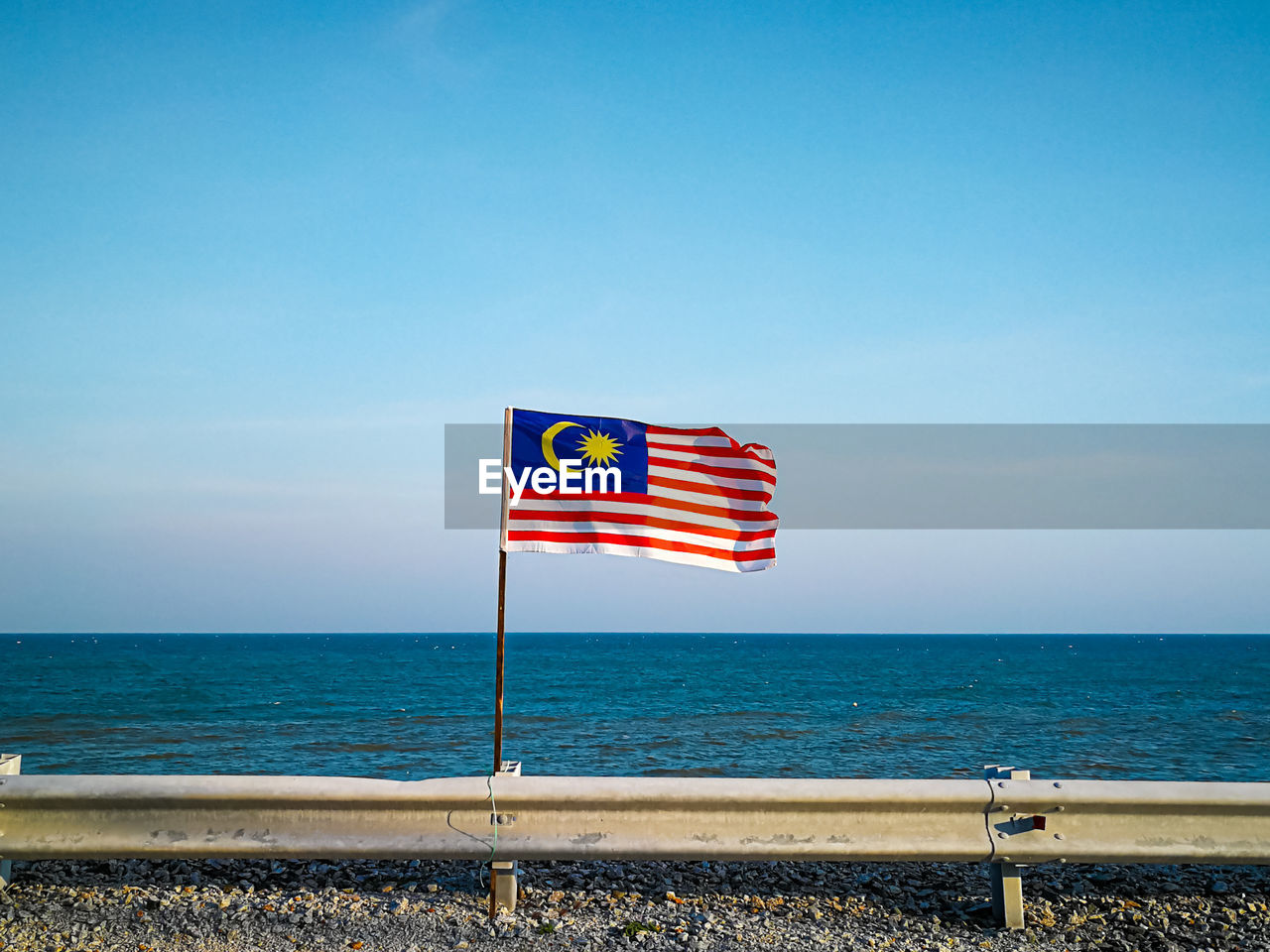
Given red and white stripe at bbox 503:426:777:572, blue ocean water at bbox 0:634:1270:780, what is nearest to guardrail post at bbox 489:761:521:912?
red and white stripe at bbox 503:426:777:572

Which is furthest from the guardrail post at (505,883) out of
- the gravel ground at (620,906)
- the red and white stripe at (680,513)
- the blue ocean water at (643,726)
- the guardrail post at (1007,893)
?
the blue ocean water at (643,726)

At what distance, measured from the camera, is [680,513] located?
589 centimetres

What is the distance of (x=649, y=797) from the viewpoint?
187 inches

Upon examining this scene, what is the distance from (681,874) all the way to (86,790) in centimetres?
340

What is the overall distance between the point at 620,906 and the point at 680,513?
7.87ft

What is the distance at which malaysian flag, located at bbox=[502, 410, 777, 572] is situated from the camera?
18.5 ft

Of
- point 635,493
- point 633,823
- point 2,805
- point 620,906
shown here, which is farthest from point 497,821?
point 2,805

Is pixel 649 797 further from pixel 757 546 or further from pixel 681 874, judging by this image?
pixel 757 546

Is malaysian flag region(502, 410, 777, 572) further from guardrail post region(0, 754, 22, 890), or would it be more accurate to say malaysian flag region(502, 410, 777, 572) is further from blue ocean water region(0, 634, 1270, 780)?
blue ocean water region(0, 634, 1270, 780)

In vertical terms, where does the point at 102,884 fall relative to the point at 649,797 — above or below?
below

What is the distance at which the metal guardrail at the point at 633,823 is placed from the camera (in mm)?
4715

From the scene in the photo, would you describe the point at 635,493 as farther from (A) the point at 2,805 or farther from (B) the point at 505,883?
(A) the point at 2,805

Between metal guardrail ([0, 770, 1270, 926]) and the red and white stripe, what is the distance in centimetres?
154

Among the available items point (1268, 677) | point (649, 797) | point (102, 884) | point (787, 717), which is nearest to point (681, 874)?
point (649, 797)
